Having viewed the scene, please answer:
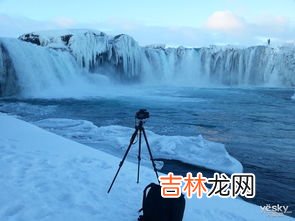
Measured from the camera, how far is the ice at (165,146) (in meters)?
8.84

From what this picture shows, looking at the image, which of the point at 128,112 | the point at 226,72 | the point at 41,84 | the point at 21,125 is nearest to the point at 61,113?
the point at 128,112

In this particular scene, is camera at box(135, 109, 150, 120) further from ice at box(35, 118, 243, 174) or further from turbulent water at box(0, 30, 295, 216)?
ice at box(35, 118, 243, 174)

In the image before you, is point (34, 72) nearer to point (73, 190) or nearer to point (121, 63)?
point (121, 63)

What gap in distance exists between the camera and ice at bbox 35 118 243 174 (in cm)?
884

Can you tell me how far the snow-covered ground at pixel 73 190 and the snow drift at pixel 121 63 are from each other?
65.6 ft

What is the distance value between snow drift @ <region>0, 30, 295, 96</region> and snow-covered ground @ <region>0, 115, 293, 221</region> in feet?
65.6

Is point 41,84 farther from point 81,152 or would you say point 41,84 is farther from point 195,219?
point 195,219

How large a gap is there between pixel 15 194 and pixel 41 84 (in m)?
23.6

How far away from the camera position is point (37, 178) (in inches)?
201

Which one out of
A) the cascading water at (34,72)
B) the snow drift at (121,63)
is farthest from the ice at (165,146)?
the snow drift at (121,63)

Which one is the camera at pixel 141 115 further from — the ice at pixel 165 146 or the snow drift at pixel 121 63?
the snow drift at pixel 121 63

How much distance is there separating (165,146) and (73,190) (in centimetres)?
536

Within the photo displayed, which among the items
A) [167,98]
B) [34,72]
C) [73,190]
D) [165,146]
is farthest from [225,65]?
[73,190]

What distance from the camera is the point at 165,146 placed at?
996 cm
